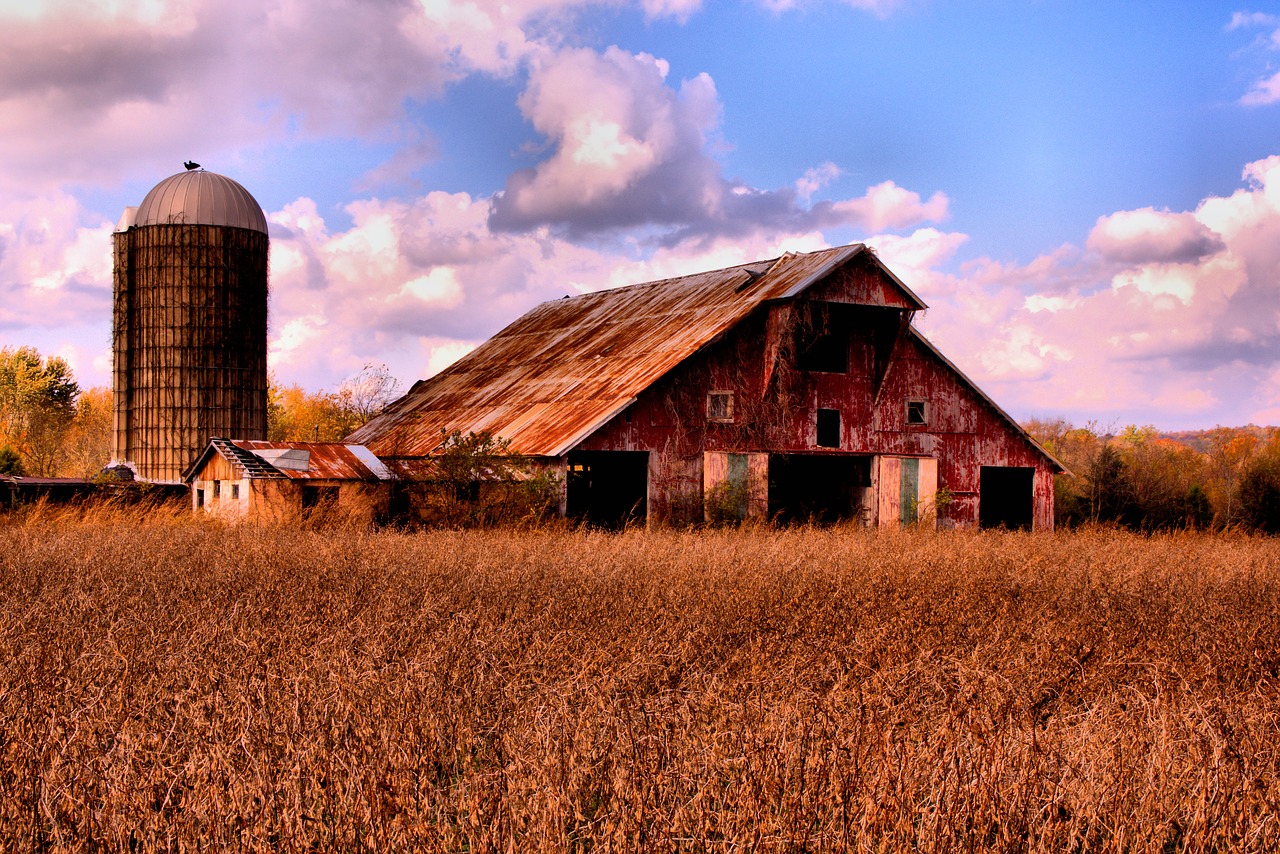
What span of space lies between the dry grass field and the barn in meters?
7.74

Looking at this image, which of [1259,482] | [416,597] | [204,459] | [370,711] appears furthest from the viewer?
[1259,482]

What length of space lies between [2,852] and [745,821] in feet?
7.38

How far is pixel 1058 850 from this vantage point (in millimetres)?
3686

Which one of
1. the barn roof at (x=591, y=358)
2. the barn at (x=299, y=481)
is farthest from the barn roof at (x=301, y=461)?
the barn roof at (x=591, y=358)

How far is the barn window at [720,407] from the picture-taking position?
21.0 meters

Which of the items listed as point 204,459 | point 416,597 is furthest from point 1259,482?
point 416,597

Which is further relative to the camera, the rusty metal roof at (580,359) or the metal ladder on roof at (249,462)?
the rusty metal roof at (580,359)

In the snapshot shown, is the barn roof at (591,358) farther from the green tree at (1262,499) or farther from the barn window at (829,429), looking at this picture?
the green tree at (1262,499)

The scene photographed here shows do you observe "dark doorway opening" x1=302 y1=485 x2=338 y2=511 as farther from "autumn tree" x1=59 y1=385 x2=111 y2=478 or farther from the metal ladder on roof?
"autumn tree" x1=59 y1=385 x2=111 y2=478

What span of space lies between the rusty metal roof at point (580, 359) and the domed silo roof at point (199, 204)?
6490 mm

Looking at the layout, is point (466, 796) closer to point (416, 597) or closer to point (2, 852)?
point (2, 852)

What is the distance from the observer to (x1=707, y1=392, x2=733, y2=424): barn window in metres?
21.0

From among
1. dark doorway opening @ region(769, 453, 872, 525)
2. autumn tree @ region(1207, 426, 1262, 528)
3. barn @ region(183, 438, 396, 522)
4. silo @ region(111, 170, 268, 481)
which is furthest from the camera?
autumn tree @ region(1207, 426, 1262, 528)

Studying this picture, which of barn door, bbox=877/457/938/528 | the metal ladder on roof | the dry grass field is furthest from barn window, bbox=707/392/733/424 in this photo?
the dry grass field
